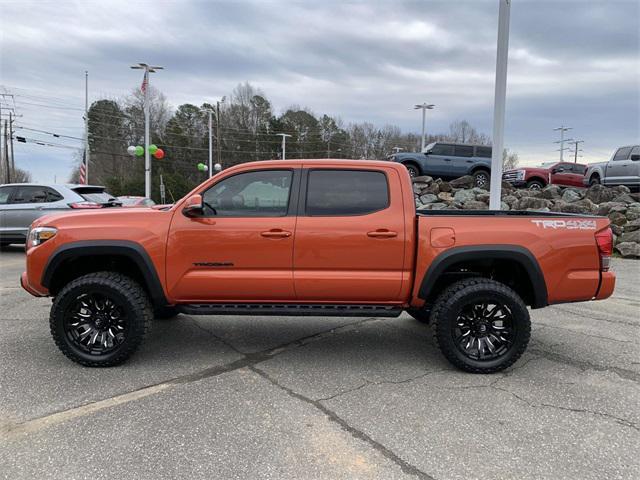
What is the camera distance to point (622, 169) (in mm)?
16844

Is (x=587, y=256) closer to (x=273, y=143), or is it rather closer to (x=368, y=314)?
(x=368, y=314)

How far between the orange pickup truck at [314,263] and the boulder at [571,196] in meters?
13.2

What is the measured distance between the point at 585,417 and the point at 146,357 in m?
3.77

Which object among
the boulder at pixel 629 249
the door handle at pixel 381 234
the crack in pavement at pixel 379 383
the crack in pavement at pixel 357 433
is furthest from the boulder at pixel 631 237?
the crack in pavement at pixel 357 433

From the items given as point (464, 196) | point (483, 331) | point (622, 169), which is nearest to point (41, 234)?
point (483, 331)

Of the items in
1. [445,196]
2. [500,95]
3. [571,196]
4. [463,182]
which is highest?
[500,95]

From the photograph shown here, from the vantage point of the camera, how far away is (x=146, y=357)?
4594 mm

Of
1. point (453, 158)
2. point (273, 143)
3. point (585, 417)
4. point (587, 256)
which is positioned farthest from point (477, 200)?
point (273, 143)

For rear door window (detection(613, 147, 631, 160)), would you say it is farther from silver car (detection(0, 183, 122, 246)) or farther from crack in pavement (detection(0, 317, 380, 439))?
silver car (detection(0, 183, 122, 246))

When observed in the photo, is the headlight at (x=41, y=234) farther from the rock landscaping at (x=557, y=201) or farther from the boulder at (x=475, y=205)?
the boulder at (x=475, y=205)

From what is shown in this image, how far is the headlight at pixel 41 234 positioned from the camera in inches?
169

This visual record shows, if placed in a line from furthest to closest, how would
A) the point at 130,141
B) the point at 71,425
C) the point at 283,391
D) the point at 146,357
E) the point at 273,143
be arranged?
the point at 273,143 < the point at 130,141 < the point at 146,357 < the point at 283,391 < the point at 71,425

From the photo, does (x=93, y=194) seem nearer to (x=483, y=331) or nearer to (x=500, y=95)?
(x=500, y=95)

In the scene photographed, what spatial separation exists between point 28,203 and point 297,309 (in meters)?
9.66
